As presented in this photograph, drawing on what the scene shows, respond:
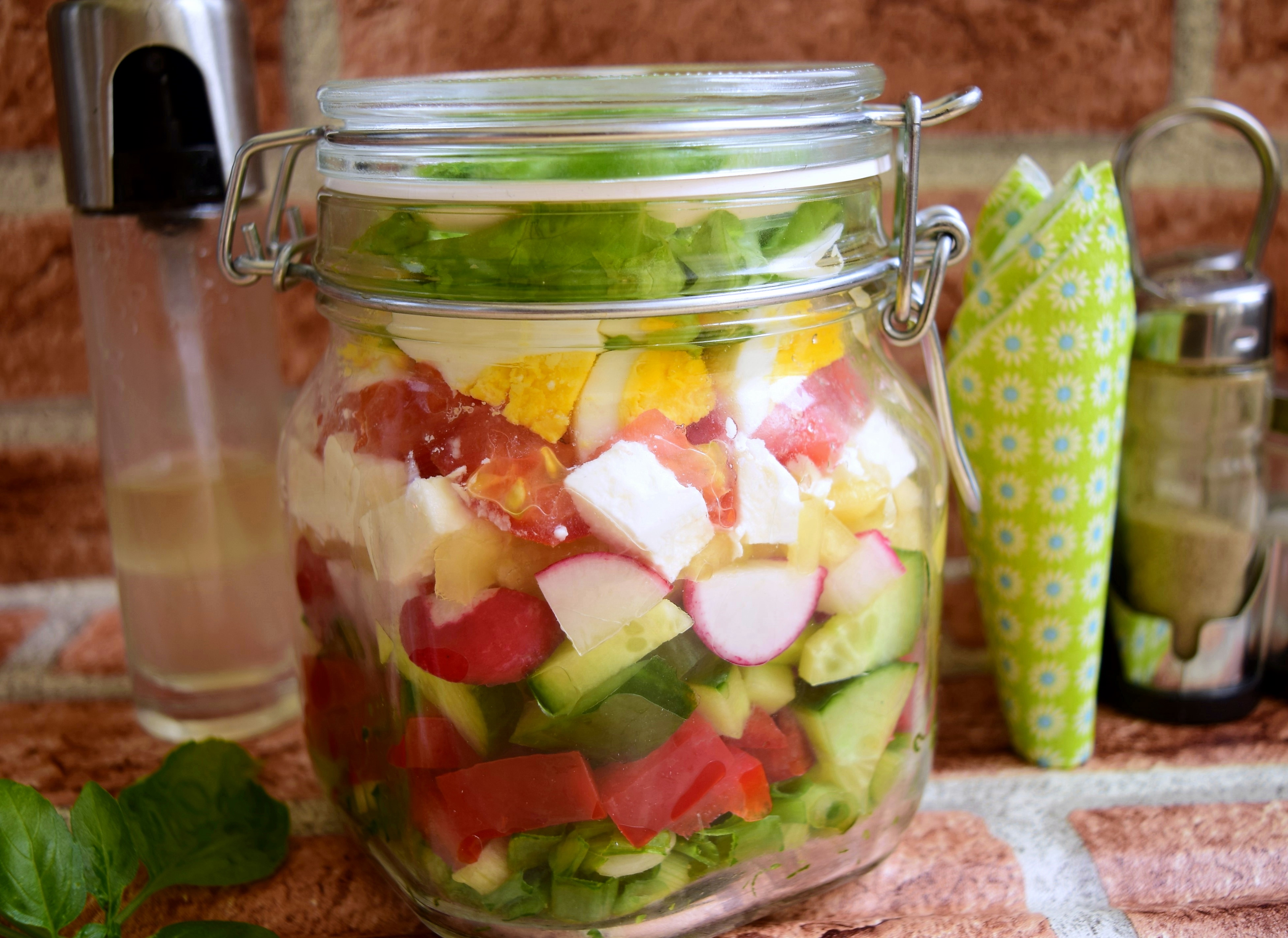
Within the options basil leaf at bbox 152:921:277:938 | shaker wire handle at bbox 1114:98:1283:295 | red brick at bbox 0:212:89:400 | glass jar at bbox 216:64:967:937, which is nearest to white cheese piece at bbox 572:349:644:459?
glass jar at bbox 216:64:967:937

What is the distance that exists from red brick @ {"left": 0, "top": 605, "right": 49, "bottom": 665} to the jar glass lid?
0.50 metres

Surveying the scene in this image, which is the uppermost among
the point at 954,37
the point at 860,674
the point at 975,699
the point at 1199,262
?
the point at 954,37

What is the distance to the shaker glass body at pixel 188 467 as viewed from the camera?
63cm

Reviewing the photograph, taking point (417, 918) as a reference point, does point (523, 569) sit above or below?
above

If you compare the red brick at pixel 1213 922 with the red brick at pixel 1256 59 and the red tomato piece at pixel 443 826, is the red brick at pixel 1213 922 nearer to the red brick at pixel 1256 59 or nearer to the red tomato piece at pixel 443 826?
the red tomato piece at pixel 443 826

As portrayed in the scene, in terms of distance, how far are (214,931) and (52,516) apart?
495 mm

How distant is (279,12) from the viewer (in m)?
0.75

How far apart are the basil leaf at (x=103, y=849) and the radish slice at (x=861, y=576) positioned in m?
0.31

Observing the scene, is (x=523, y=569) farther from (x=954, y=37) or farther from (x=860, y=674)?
(x=954, y=37)

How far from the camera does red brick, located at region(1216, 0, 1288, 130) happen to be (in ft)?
2.52

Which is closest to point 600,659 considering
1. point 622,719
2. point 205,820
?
point 622,719

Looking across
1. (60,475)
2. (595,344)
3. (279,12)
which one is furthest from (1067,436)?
(60,475)

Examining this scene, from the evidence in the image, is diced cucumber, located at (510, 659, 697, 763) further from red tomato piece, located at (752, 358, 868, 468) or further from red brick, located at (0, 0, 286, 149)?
red brick, located at (0, 0, 286, 149)

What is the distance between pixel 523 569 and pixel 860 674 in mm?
156
